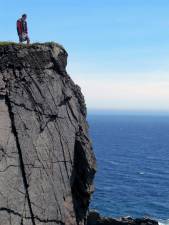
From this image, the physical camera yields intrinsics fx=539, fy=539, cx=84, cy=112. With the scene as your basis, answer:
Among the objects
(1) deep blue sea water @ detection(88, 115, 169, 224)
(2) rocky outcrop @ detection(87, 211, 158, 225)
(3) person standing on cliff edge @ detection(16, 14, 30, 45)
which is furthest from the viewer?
(1) deep blue sea water @ detection(88, 115, 169, 224)

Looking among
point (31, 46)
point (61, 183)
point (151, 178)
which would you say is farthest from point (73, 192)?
point (151, 178)

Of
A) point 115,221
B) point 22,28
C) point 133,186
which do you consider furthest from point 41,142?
point 133,186

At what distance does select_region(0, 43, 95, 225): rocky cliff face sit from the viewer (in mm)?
33469

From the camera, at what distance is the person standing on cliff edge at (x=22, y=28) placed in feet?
125

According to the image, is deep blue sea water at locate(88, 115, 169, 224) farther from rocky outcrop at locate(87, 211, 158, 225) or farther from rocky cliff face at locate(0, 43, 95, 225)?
rocky cliff face at locate(0, 43, 95, 225)

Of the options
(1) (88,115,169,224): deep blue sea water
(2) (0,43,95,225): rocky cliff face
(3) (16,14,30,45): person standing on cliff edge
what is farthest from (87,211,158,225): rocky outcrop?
(3) (16,14,30,45): person standing on cliff edge

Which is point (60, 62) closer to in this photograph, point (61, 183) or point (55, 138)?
point (55, 138)

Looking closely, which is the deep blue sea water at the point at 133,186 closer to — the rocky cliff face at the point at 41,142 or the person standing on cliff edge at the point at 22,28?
the rocky cliff face at the point at 41,142

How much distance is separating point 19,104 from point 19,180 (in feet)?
15.7

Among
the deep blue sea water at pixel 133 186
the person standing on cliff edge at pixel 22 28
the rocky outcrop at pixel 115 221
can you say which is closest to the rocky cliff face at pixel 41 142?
the person standing on cliff edge at pixel 22 28

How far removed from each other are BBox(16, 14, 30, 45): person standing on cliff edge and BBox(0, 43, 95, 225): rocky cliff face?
2.37m

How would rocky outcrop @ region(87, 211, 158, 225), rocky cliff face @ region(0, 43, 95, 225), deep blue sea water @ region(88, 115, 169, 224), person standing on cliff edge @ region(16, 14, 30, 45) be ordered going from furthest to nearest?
1. deep blue sea water @ region(88, 115, 169, 224)
2. rocky outcrop @ region(87, 211, 158, 225)
3. person standing on cliff edge @ region(16, 14, 30, 45)
4. rocky cliff face @ region(0, 43, 95, 225)

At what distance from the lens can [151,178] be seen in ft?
472

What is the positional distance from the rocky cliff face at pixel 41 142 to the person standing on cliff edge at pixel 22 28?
237 centimetres
